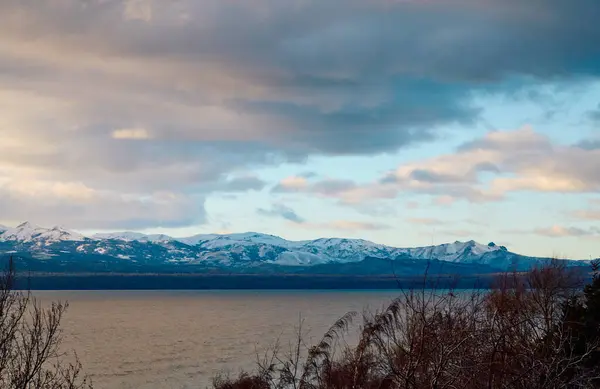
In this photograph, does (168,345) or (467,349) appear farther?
(168,345)

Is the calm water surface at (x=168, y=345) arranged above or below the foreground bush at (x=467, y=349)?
below

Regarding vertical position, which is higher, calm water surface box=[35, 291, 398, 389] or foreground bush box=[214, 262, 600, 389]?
foreground bush box=[214, 262, 600, 389]

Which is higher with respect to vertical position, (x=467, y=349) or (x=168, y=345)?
(x=467, y=349)

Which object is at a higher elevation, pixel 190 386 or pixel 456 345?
pixel 456 345

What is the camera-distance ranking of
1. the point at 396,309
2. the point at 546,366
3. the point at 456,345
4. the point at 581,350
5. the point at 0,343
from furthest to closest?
1. the point at 581,350
2. the point at 396,309
3. the point at 0,343
4. the point at 546,366
5. the point at 456,345

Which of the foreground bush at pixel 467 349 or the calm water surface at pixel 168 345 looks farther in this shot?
the calm water surface at pixel 168 345

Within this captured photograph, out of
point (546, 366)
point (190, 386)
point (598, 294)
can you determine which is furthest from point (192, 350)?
point (546, 366)

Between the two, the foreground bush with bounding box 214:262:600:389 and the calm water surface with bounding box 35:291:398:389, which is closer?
the foreground bush with bounding box 214:262:600:389

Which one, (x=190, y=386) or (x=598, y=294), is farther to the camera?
(x=190, y=386)

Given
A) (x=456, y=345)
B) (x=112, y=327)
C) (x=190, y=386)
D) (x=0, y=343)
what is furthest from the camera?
(x=112, y=327)

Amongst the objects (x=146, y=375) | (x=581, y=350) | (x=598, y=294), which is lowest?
(x=146, y=375)

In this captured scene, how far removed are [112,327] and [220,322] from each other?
21736 millimetres

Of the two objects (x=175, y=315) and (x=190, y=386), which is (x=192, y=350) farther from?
(x=175, y=315)

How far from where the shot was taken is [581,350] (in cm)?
2861
